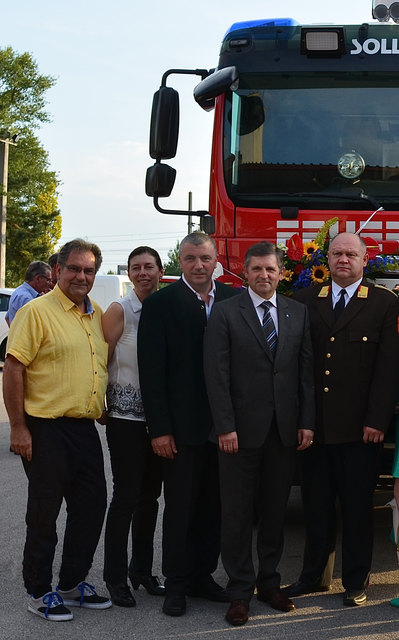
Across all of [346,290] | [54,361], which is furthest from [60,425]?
[346,290]

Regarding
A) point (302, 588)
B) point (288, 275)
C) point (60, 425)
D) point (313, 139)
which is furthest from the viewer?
point (313, 139)

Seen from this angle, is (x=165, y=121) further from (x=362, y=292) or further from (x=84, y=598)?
(x=84, y=598)

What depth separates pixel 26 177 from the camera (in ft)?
133

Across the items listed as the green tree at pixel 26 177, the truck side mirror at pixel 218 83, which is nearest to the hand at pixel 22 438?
the truck side mirror at pixel 218 83

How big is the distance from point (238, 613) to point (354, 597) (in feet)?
2.13

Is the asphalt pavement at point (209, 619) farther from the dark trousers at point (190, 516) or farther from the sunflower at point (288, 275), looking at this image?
the sunflower at point (288, 275)

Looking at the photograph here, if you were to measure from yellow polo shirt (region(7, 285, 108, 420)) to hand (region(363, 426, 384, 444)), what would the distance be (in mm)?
1358

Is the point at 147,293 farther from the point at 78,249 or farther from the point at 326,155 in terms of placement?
the point at 326,155

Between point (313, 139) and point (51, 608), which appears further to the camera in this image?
point (313, 139)

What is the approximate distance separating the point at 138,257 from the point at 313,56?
9.19 ft

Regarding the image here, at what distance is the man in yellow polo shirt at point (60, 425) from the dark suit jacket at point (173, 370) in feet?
0.91

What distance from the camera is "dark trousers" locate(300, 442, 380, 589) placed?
5121 mm

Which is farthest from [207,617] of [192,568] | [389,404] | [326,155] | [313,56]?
[313,56]

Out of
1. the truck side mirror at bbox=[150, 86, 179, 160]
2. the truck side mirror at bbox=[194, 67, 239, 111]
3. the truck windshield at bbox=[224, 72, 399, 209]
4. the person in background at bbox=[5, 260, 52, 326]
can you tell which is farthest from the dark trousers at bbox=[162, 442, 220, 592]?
the person in background at bbox=[5, 260, 52, 326]
